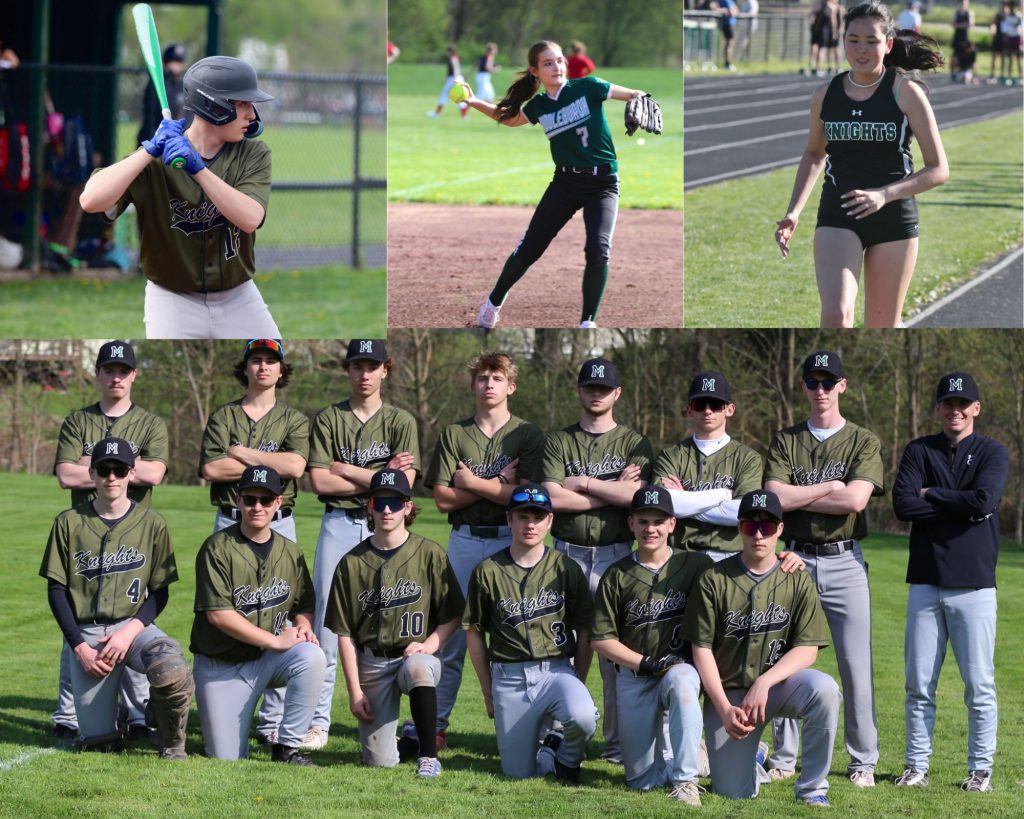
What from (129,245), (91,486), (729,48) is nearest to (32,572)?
(91,486)

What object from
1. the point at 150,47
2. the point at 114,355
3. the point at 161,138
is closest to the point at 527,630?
the point at 114,355

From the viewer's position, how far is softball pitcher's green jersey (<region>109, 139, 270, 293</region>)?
23.1 feet

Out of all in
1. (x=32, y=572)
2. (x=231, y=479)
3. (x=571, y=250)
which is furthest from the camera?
(x=32, y=572)

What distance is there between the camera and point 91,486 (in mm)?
7160

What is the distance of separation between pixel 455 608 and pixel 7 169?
A: 39.1 ft

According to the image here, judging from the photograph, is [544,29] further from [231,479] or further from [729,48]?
[231,479]

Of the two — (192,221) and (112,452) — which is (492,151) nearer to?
(192,221)

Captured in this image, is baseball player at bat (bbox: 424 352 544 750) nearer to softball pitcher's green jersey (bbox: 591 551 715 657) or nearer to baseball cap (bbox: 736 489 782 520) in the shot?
softball pitcher's green jersey (bbox: 591 551 715 657)

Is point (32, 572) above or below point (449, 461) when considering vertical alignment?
below

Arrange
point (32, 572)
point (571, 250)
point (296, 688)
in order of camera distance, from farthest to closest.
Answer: point (32, 572), point (571, 250), point (296, 688)

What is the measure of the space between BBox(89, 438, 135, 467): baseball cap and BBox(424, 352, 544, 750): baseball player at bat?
1.40 m

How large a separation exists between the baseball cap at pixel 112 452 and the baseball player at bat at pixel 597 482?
187cm

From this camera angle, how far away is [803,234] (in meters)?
10.7

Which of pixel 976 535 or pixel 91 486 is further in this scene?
pixel 91 486
